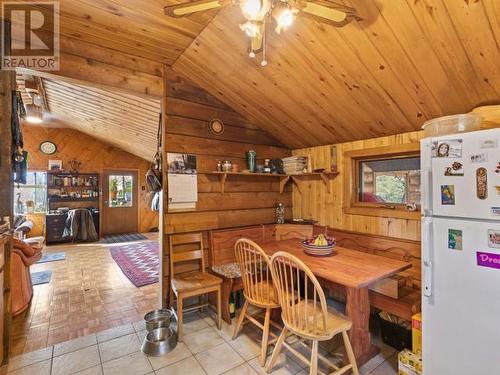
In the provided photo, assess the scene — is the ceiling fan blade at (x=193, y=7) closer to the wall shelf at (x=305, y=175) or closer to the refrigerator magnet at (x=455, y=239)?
the refrigerator magnet at (x=455, y=239)

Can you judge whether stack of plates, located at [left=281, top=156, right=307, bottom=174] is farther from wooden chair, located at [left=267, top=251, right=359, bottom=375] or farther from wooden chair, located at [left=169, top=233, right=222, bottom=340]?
wooden chair, located at [left=267, top=251, right=359, bottom=375]

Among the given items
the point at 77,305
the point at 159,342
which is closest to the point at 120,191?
the point at 77,305

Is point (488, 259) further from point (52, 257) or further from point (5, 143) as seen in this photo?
point (52, 257)

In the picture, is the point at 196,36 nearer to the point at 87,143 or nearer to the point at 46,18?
the point at 46,18

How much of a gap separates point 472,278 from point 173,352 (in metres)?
2.16

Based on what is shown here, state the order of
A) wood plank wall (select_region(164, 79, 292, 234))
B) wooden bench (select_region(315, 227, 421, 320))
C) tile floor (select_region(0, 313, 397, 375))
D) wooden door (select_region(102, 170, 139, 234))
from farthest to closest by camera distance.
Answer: wooden door (select_region(102, 170, 139, 234)) < wood plank wall (select_region(164, 79, 292, 234)) < wooden bench (select_region(315, 227, 421, 320)) < tile floor (select_region(0, 313, 397, 375))

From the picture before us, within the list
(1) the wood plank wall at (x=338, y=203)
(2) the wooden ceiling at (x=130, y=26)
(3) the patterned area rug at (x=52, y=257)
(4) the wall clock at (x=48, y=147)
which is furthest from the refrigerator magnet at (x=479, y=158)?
(4) the wall clock at (x=48, y=147)

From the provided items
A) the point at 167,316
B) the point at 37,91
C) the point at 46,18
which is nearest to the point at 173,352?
the point at 167,316

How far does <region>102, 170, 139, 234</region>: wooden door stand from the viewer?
7.28 metres

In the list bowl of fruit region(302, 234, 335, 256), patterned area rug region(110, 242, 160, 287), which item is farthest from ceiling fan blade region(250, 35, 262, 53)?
patterned area rug region(110, 242, 160, 287)

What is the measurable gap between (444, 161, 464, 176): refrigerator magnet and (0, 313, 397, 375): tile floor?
153 cm

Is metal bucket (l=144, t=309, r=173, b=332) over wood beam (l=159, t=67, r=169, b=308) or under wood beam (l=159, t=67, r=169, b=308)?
under

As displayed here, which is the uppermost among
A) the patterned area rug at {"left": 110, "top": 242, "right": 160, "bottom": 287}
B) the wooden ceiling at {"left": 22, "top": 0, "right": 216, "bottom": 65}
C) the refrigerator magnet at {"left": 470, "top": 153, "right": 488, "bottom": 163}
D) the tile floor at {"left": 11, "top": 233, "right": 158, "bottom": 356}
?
the wooden ceiling at {"left": 22, "top": 0, "right": 216, "bottom": 65}

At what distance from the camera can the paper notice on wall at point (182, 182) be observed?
8.78 feet
